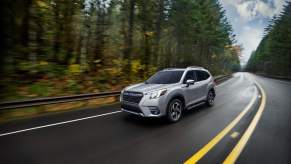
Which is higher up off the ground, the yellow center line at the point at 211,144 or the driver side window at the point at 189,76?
the driver side window at the point at 189,76

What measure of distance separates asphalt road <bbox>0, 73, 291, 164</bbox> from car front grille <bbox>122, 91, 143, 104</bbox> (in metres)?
0.77

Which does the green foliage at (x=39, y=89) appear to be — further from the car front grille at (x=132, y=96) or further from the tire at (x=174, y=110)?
the tire at (x=174, y=110)

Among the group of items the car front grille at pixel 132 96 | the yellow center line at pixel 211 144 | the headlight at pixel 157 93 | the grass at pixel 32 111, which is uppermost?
the headlight at pixel 157 93

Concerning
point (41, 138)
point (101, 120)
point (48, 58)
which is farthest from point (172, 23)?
point (41, 138)

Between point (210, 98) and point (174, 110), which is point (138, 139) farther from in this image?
point (210, 98)

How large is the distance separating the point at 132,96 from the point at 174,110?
1.54 m

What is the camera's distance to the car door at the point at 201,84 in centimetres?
864

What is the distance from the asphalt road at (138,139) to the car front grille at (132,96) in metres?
0.77

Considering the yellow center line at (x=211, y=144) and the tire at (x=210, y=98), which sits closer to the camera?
the yellow center line at (x=211, y=144)

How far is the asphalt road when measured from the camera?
4.34 metres

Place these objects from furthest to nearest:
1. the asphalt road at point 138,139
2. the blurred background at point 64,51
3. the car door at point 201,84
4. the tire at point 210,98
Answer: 1. the blurred background at point 64,51
2. the tire at point 210,98
3. the car door at point 201,84
4. the asphalt road at point 138,139

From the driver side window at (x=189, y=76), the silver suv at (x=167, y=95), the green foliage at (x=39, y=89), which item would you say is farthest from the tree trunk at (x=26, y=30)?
the driver side window at (x=189, y=76)

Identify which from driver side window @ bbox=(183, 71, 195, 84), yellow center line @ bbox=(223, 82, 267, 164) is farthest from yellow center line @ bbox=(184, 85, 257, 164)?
driver side window @ bbox=(183, 71, 195, 84)

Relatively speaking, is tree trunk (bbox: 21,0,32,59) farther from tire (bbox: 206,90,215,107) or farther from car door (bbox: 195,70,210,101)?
tire (bbox: 206,90,215,107)
